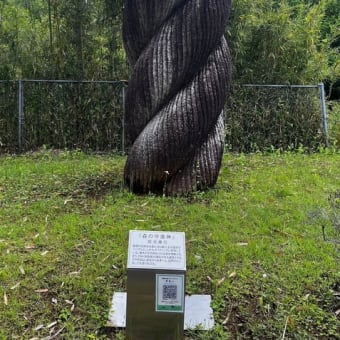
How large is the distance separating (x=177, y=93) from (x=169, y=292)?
2.16m

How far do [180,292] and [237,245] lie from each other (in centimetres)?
114

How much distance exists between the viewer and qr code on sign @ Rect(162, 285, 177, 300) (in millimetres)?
1996

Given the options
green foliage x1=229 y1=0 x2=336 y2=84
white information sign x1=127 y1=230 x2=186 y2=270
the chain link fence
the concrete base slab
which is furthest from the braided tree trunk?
green foliage x1=229 y1=0 x2=336 y2=84

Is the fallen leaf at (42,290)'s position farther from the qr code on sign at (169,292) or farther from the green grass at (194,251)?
the qr code on sign at (169,292)

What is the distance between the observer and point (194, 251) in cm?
299

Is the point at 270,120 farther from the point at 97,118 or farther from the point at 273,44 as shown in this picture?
the point at 97,118

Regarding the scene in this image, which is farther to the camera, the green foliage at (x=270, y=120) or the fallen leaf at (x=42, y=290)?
the green foliage at (x=270, y=120)

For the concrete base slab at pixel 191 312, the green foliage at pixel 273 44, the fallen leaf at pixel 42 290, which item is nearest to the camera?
the concrete base slab at pixel 191 312

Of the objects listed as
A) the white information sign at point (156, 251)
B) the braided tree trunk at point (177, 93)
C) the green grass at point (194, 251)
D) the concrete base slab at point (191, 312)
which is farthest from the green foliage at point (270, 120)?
the white information sign at point (156, 251)

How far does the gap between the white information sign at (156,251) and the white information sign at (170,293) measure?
45 mm

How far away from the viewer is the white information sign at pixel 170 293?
6.51 feet

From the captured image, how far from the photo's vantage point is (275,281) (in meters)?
2.70

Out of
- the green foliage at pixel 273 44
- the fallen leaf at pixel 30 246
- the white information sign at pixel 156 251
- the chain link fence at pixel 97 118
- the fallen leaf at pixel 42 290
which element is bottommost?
the fallen leaf at pixel 42 290

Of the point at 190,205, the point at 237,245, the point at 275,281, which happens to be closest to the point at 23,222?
the point at 190,205
